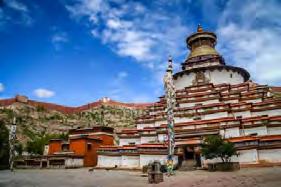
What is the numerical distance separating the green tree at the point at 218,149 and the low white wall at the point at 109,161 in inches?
450

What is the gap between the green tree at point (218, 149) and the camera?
2188cm

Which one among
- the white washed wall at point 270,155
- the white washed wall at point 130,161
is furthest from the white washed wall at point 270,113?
the white washed wall at point 130,161

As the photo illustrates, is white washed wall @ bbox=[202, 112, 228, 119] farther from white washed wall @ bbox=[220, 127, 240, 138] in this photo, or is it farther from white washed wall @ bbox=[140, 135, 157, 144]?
white washed wall @ bbox=[140, 135, 157, 144]

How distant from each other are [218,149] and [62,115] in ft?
269

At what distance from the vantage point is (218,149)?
72.4ft

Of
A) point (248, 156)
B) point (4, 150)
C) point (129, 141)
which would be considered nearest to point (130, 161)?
point (129, 141)

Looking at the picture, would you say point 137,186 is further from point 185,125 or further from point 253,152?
point 185,125

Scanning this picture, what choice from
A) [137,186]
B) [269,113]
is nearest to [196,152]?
[269,113]

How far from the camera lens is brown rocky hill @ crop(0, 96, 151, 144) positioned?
84000mm

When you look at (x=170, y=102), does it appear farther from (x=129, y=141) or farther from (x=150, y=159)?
(x=129, y=141)

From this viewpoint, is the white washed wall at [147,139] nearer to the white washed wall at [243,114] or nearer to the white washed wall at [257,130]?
the white washed wall at [243,114]

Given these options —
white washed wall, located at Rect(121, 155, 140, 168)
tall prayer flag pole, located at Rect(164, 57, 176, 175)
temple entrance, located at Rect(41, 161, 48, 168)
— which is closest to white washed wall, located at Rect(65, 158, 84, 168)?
temple entrance, located at Rect(41, 161, 48, 168)

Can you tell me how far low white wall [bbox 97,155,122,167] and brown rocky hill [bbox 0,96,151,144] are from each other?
5067 cm

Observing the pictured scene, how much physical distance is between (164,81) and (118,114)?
241ft
